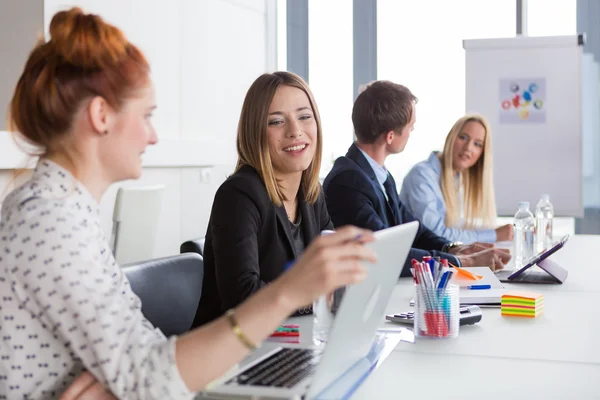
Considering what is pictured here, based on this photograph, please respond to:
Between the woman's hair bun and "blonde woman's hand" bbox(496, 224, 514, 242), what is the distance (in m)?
2.72

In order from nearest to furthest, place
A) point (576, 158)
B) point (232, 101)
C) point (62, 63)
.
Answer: point (62, 63), point (576, 158), point (232, 101)

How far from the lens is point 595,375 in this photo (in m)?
1.38

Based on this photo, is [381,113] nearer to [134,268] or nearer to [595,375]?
[134,268]

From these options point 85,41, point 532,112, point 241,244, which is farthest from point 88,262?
point 532,112

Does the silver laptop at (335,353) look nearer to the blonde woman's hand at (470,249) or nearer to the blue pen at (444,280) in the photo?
the blue pen at (444,280)

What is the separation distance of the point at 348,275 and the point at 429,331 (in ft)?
2.49

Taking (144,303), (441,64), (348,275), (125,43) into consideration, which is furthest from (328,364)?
(441,64)

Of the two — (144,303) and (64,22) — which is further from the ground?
(64,22)

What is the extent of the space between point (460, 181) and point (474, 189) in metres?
0.09

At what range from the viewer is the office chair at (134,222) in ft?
11.2

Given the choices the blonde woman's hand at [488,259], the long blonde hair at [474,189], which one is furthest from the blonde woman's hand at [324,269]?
the long blonde hair at [474,189]

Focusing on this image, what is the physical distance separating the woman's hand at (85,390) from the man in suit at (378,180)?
1.73 m

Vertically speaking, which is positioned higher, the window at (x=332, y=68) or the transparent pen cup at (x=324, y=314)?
the window at (x=332, y=68)

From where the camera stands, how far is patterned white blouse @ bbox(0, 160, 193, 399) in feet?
3.22
